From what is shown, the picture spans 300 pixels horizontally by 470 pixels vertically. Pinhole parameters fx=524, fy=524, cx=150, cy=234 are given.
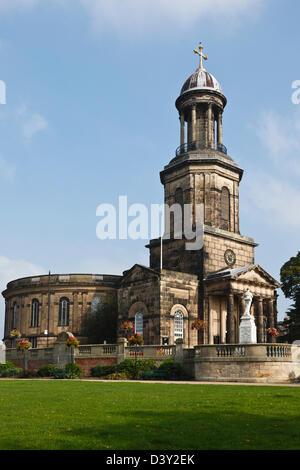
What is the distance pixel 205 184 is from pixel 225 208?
3366 mm

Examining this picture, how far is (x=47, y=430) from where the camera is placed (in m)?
9.53

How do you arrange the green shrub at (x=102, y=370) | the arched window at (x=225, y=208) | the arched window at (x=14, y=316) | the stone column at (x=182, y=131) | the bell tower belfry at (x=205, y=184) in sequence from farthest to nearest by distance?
1. the arched window at (x=14, y=316)
2. the stone column at (x=182, y=131)
3. the arched window at (x=225, y=208)
4. the bell tower belfry at (x=205, y=184)
5. the green shrub at (x=102, y=370)

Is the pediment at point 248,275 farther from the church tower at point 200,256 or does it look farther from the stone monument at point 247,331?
the stone monument at point 247,331

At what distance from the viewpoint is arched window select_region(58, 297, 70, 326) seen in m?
56.4

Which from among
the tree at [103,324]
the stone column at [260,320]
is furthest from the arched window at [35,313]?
the stone column at [260,320]

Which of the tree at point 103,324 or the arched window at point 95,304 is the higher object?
the arched window at point 95,304

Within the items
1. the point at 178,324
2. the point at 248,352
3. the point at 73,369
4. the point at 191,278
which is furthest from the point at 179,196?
the point at 248,352

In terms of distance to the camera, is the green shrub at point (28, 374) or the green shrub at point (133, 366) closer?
the green shrub at point (133, 366)

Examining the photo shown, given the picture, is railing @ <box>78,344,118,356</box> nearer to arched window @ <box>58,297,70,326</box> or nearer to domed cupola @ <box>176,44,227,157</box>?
arched window @ <box>58,297,70,326</box>

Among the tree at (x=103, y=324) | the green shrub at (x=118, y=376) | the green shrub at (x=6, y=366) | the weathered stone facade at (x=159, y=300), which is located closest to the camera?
the green shrub at (x=118, y=376)

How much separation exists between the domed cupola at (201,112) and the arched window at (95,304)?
58.0ft

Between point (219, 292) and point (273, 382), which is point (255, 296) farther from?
point (273, 382)

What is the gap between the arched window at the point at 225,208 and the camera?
52.3m
